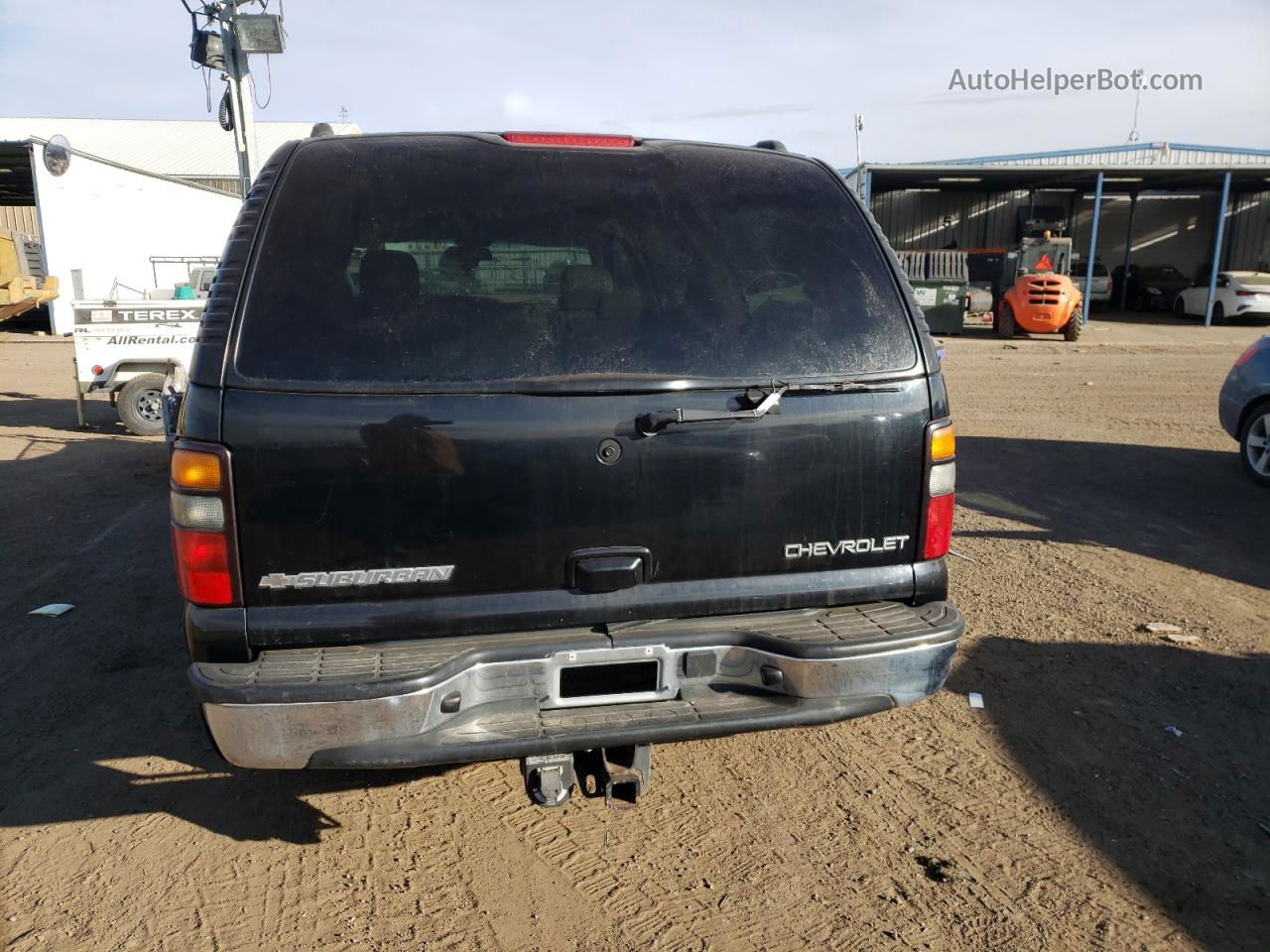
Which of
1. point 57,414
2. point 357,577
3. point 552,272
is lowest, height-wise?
point 57,414

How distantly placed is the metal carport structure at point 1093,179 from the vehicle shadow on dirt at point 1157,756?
2408cm

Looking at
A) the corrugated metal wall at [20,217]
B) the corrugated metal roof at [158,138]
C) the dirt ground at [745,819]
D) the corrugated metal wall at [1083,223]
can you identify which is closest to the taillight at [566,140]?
the dirt ground at [745,819]

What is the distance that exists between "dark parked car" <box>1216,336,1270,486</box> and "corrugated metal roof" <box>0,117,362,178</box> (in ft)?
148

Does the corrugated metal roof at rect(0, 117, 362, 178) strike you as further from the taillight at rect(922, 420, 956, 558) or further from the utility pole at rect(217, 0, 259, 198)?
the taillight at rect(922, 420, 956, 558)

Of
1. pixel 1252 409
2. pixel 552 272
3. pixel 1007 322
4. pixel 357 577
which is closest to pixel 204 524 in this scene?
pixel 357 577

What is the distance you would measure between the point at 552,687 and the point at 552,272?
1269 millimetres

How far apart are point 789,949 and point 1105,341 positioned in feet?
71.1

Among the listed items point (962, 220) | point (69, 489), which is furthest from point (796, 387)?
point (962, 220)

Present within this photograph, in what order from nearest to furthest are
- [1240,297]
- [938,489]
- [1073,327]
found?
[938,489], [1073,327], [1240,297]

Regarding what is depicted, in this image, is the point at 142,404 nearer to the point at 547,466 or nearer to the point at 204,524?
the point at 204,524

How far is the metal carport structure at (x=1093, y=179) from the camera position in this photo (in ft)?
91.4

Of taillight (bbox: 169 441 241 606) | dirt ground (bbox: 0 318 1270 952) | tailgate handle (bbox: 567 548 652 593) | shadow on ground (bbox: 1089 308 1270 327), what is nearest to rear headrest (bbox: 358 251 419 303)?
taillight (bbox: 169 441 241 606)

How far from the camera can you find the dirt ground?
9.21ft

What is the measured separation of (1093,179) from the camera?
3114 cm
